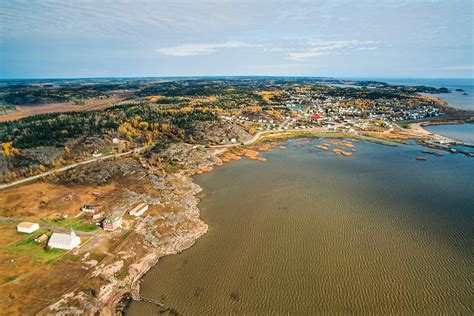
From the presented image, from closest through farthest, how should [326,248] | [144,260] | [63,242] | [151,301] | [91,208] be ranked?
[151,301] < [63,242] < [144,260] < [326,248] < [91,208]

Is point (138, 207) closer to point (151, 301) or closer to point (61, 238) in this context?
point (61, 238)

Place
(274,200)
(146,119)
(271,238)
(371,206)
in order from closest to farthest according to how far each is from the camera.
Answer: (271,238), (371,206), (274,200), (146,119)

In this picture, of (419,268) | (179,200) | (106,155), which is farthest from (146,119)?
(419,268)

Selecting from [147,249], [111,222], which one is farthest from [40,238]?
[147,249]

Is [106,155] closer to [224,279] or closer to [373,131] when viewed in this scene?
[224,279]

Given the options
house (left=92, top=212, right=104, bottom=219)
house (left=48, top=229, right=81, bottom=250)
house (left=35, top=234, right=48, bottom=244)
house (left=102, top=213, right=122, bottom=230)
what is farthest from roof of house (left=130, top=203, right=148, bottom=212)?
house (left=35, top=234, right=48, bottom=244)

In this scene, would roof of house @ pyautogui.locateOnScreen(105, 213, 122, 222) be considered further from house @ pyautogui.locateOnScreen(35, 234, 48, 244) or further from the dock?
the dock
